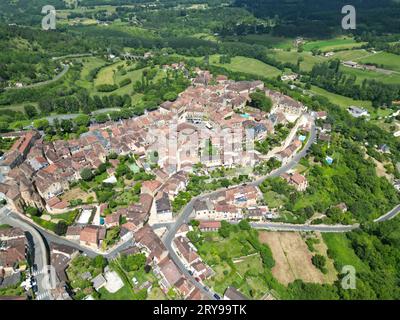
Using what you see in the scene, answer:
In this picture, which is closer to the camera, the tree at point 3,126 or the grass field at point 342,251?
the grass field at point 342,251

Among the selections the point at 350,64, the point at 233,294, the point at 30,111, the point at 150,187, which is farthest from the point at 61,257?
the point at 350,64

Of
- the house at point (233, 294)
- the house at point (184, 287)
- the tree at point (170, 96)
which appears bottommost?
the house at point (233, 294)

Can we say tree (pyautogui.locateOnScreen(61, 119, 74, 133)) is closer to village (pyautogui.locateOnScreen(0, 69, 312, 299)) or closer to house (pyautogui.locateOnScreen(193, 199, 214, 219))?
village (pyautogui.locateOnScreen(0, 69, 312, 299))

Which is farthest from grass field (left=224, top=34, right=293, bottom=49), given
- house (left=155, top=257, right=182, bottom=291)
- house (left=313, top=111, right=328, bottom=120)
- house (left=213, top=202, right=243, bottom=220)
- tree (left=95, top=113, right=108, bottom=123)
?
house (left=155, top=257, right=182, bottom=291)

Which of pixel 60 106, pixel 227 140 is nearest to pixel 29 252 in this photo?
pixel 227 140

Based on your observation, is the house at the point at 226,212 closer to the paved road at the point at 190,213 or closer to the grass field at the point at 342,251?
the paved road at the point at 190,213

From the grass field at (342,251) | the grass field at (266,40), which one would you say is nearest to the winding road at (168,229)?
the grass field at (342,251)
